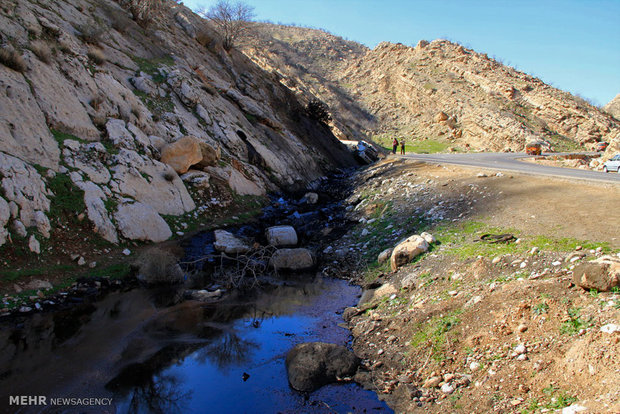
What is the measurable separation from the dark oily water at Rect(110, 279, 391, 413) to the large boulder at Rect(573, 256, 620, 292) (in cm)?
336

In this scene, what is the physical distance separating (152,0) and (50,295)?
20.7 metres

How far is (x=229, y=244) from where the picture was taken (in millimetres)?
11773

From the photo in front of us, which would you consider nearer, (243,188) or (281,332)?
(281,332)

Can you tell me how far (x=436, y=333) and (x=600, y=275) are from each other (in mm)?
2442

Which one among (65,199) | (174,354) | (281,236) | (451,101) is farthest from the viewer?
(451,101)

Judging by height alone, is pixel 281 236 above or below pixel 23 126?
below

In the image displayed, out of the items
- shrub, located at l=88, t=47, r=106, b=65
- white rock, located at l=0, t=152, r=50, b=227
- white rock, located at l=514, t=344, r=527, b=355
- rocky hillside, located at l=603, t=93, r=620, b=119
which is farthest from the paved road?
rocky hillside, located at l=603, t=93, r=620, b=119

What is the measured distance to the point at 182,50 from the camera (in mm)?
23156

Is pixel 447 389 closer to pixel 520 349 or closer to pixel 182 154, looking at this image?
pixel 520 349

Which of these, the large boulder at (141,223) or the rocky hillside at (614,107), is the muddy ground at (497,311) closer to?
the large boulder at (141,223)

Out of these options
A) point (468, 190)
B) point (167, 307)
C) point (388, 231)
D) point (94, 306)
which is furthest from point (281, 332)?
point (468, 190)

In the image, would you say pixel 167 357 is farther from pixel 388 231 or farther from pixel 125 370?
pixel 388 231

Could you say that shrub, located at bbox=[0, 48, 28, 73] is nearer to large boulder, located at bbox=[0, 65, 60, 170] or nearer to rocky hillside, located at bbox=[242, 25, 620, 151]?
large boulder, located at bbox=[0, 65, 60, 170]

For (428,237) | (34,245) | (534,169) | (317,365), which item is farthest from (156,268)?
(534,169)
